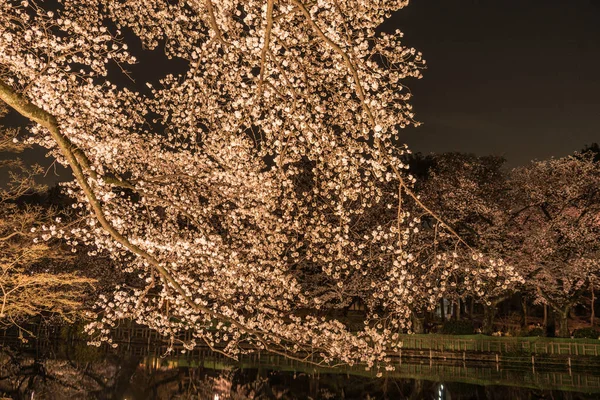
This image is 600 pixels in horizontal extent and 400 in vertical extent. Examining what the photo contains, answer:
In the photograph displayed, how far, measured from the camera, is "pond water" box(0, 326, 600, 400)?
2059cm

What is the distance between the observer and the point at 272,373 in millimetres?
26391

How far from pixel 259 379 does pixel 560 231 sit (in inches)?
680

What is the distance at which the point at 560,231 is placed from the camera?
28.8 m

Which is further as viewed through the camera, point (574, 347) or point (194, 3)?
point (574, 347)

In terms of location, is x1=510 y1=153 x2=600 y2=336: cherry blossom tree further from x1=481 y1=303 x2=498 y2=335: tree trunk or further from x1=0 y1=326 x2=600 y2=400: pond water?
x1=0 y1=326 x2=600 y2=400: pond water

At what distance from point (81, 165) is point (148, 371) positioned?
21.5m

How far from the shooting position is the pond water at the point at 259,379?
20.6 meters

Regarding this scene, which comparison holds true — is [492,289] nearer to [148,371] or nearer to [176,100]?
[148,371]

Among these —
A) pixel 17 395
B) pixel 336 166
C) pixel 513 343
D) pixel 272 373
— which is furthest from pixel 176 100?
pixel 513 343

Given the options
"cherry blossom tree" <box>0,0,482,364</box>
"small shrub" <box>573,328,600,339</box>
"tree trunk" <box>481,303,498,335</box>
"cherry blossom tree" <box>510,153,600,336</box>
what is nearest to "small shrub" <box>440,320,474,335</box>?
"tree trunk" <box>481,303,498,335</box>

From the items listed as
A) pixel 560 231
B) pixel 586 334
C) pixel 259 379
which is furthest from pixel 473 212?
pixel 259 379

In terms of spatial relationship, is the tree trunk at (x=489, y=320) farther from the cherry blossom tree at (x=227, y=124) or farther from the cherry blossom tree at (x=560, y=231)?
the cherry blossom tree at (x=227, y=124)

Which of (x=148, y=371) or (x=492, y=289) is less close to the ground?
(x=492, y=289)

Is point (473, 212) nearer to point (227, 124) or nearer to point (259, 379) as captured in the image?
point (259, 379)
